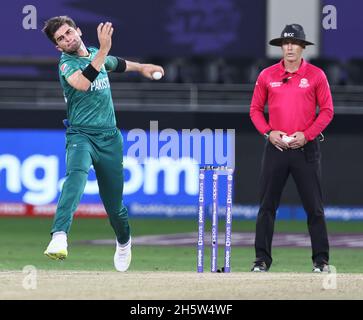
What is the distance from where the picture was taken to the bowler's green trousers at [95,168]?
29.0 ft

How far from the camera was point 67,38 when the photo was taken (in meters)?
8.94

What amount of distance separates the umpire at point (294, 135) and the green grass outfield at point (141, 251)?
6.81 feet

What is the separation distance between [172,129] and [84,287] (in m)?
11.6

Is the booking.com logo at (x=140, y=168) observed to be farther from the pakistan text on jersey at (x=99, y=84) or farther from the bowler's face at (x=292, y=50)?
the pakistan text on jersey at (x=99, y=84)

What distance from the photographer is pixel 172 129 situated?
19.6 meters

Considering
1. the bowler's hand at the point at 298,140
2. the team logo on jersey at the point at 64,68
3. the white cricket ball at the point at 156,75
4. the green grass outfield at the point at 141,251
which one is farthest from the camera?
the green grass outfield at the point at 141,251

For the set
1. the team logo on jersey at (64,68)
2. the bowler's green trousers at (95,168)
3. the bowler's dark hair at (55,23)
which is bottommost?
the bowler's green trousers at (95,168)

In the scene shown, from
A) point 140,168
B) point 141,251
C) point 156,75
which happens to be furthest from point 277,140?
point 140,168

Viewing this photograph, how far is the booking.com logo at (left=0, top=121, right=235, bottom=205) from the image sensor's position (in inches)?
755

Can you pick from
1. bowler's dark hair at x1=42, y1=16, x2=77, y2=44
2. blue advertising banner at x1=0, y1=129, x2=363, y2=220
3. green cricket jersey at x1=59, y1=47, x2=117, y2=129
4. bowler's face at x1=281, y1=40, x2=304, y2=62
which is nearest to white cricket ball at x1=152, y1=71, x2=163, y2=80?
green cricket jersey at x1=59, y1=47, x2=117, y2=129

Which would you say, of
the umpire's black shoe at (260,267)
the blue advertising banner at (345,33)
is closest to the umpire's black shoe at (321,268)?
the umpire's black shoe at (260,267)

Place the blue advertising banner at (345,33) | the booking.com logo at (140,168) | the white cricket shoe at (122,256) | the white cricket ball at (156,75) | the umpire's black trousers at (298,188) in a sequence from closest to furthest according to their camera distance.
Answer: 1. the white cricket ball at (156,75)
2. the umpire's black trousers at (298,188)
3. the white cricket shoe at (122,256)
4. the booking.com logo at (140,168)
5. the blue advertising banner at (345,33)

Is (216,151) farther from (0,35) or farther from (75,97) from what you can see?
(75,97)
